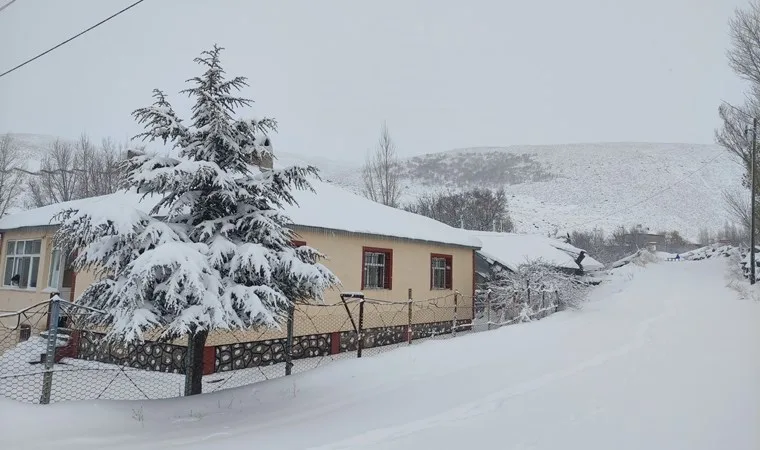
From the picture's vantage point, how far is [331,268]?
1191cm

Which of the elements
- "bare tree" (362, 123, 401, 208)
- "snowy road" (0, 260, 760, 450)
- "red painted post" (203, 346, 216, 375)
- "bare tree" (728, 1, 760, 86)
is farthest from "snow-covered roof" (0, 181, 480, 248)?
"bare tree" (362, 123, 401, 208)

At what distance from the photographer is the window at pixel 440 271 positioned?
1569 centimetres

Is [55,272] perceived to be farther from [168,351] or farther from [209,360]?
[209,360]

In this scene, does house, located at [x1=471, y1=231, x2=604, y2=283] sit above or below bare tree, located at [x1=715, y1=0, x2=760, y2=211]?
below

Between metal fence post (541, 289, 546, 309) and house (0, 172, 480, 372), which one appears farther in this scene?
metal fence post (541, 289, 546, 309)

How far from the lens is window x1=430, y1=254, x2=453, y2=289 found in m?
15.7

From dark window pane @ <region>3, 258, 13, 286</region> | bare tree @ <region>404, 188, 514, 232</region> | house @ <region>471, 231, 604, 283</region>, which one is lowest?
dark window pane @ <region>3, 258, 13, 286</region>

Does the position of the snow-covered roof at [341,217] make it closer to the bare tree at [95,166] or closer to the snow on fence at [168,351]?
the snow on fence at [168,351]

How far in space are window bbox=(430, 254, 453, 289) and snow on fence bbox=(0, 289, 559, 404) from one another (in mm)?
2043

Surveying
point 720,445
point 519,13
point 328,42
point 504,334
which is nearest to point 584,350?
point 504,334

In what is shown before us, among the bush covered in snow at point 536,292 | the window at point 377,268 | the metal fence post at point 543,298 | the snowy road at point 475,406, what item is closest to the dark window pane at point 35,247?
the window at point 377,268

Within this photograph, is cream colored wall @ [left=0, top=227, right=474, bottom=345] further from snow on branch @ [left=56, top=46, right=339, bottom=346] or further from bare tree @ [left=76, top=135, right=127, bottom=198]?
bare tree @ [left=76, top=135, right=127, bottom=198]

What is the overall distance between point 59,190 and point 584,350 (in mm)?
34681

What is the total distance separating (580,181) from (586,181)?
0.95 metres
